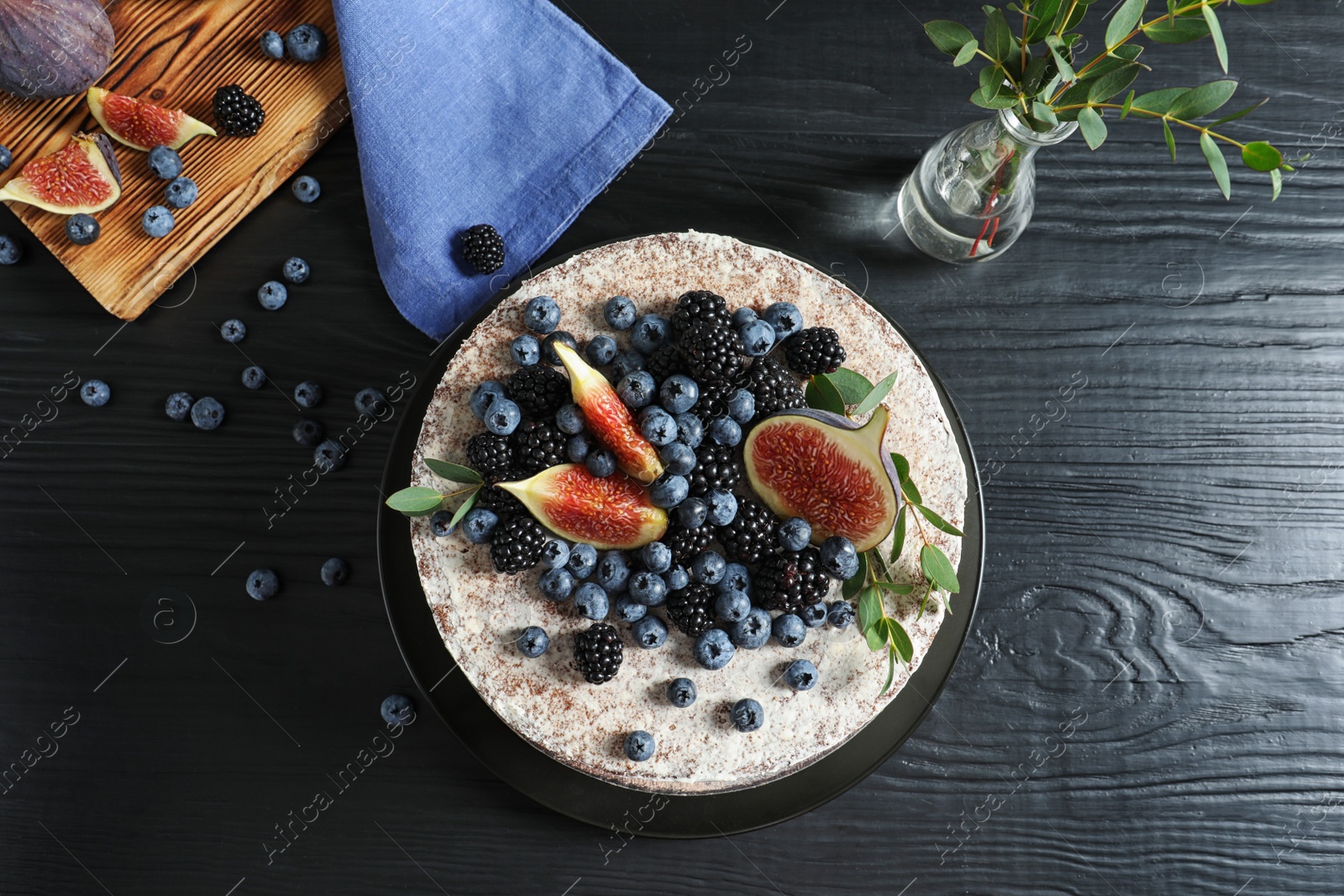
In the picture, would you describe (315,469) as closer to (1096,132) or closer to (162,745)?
(162,745)

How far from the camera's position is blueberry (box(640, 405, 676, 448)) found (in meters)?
1.94

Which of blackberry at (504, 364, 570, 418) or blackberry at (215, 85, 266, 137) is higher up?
blackberry at (215, 85, 266, 137)

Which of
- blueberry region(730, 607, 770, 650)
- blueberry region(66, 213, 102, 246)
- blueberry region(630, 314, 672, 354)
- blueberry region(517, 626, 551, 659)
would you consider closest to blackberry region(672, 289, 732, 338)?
blueberry region(630, 314, 672, 354)

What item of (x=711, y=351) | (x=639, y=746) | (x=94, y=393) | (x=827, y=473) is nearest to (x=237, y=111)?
(x=94, y=393)

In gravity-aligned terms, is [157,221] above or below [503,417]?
above

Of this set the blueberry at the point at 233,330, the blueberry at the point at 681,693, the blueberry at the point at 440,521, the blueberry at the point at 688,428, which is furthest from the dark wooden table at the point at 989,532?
the blueberry at the point at 688,428

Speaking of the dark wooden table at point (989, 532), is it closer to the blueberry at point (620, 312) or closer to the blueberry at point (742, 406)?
the blueberry at point (620, 312)

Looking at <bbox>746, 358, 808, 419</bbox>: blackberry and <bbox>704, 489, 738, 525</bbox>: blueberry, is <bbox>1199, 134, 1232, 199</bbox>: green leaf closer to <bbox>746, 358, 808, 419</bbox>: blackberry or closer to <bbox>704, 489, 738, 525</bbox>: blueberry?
<bbox>746, 358, 808, 419</bbox>: blackberry

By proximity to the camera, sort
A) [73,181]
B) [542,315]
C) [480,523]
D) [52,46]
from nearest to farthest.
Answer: [480,523] < [542,315] < [52,46] < [73,181]

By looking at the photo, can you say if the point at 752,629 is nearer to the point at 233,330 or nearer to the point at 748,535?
the point at 748,535

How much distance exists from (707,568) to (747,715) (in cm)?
39

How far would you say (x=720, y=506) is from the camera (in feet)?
6.50

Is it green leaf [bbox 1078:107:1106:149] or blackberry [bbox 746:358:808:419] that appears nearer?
green leaf [bbox 1078:107:1106:149]

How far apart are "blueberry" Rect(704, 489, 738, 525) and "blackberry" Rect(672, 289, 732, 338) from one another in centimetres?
39
